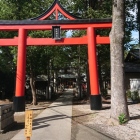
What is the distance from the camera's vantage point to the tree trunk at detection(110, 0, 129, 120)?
36.6ft

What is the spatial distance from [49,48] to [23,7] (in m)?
3.51

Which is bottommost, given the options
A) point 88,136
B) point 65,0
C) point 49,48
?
point 88,136

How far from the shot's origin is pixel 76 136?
8.81m

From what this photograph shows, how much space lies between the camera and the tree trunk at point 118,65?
11.1 metres

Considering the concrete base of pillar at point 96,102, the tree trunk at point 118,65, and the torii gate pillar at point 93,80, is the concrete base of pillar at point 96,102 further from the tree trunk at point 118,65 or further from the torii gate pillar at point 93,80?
the tree trunk at point 118,65

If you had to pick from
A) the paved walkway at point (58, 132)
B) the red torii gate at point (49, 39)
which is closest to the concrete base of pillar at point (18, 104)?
the red torii gate at point (49, 39)

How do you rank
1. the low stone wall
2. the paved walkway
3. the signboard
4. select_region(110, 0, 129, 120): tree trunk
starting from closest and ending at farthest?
the signboard
the paved walkway
the low stone wall
select_region(110, 0, 129, 120): tree trunk

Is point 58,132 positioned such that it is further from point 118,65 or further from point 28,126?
point 118,65

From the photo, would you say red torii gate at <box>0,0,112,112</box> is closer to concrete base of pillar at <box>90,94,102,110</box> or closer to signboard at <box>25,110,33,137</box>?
concrete base of pillar at <box>90,94,102,110</box>

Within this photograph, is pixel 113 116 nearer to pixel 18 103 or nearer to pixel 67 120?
pixel 67 120

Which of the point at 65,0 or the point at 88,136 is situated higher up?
the point at 65,0

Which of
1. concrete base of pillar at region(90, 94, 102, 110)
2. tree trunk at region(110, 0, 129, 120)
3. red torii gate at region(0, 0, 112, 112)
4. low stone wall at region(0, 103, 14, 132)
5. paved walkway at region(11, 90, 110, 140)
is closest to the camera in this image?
paved walkway at region(11, 90, 110, 140)

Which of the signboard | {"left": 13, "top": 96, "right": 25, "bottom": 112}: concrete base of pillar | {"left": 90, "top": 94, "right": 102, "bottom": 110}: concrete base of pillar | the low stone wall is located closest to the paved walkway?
the low stone wall

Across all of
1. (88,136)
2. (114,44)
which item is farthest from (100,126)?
(114,44)
